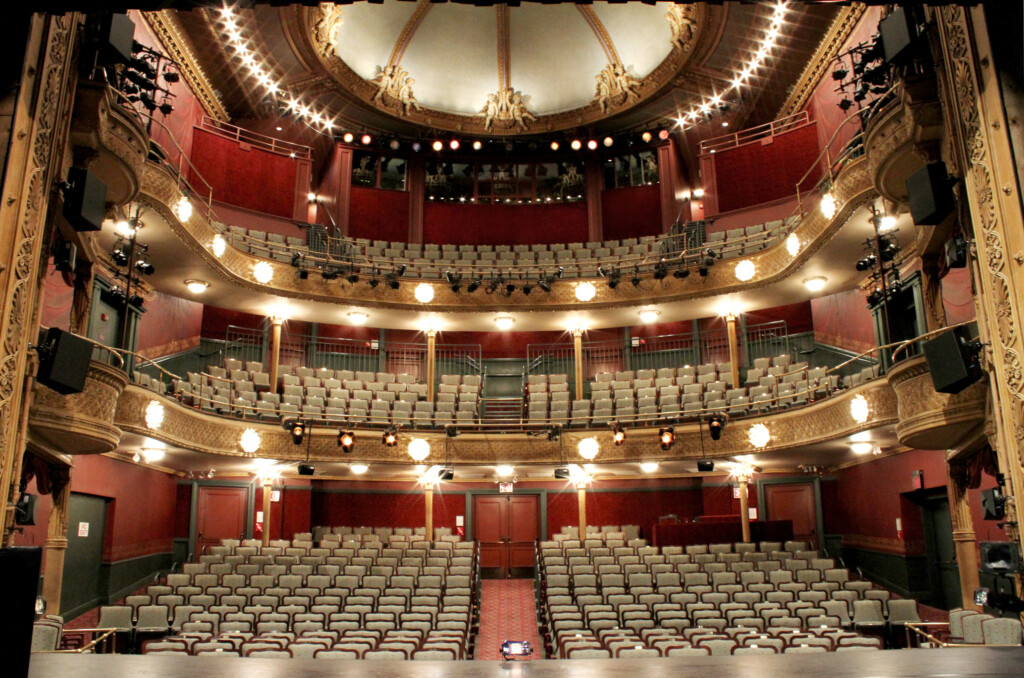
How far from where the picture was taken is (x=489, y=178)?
76.8ft

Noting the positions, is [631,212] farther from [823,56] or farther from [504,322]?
[823,56]

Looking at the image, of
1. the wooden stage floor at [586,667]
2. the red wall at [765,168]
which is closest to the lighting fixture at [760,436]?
the red wall at [765,168]

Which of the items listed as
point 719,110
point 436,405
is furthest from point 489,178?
point 436,405

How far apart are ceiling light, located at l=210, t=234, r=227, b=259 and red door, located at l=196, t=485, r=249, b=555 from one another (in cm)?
606

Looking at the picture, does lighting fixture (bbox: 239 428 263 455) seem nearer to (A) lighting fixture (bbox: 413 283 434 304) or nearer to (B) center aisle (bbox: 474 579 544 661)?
(A) lighting fixture (bbox: 413 283 434 304)

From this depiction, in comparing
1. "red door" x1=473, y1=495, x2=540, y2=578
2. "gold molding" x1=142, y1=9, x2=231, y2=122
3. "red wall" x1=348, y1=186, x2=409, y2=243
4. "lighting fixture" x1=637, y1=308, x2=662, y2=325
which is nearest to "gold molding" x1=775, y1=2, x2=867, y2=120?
"lighting fixture" x1=637, y1=308, x2=662, y2=325

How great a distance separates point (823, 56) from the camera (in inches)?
703

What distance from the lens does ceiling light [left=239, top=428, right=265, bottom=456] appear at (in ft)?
47.8

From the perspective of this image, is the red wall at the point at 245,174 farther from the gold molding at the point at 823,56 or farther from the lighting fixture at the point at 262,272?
the gold molding at the point at 823,56

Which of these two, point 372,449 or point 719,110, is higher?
point 719,110

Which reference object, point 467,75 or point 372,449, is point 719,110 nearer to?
point 467,75

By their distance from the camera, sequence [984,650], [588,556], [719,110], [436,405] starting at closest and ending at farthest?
[984,650] < [588,556] < [436,405] < [719,110]

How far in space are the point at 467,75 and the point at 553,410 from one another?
1113 cm

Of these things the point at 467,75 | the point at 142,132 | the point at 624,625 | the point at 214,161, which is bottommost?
the point at 624,625
